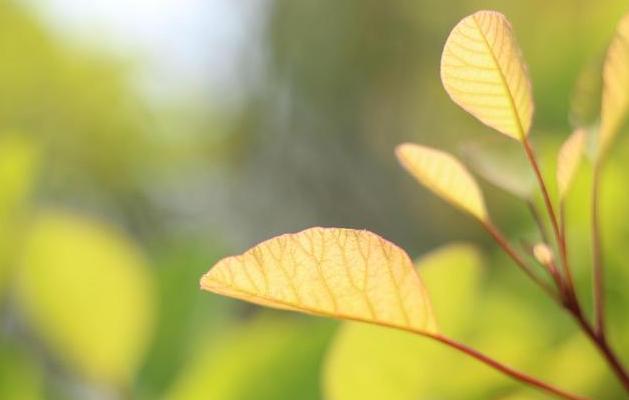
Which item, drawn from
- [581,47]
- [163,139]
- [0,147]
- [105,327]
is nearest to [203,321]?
[105,327]

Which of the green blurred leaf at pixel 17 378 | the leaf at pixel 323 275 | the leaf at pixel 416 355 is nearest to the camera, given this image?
the leaf at pixel 323 275

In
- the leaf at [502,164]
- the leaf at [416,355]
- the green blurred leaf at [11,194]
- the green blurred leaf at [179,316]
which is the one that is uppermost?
the leaf at [502,164]

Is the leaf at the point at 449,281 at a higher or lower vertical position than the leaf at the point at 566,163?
lower

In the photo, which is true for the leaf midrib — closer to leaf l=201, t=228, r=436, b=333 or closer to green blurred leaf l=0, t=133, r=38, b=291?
leaf l=201, t=228, r=436, b=333

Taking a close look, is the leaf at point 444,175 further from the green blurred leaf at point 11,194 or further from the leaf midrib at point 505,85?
the green blurred leaf at point 11,194

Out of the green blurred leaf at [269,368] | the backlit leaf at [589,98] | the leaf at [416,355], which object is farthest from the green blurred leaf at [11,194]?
the backlit leaf at [589,98]

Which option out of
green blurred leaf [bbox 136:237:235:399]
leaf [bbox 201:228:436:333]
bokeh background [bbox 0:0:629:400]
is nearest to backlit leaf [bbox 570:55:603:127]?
bokeh background [bbox 0:0:629:400]

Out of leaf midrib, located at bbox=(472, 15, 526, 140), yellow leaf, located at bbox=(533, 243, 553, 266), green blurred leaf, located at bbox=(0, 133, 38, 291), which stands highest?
leaf midrib, located at bbox=(472, 15, 526, 140)

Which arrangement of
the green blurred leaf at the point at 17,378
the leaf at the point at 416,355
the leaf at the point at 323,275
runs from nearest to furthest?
the leaf at the point at 323,275
the leaf at the point at 416,355
the green blurred leaf at the point at 17,378
